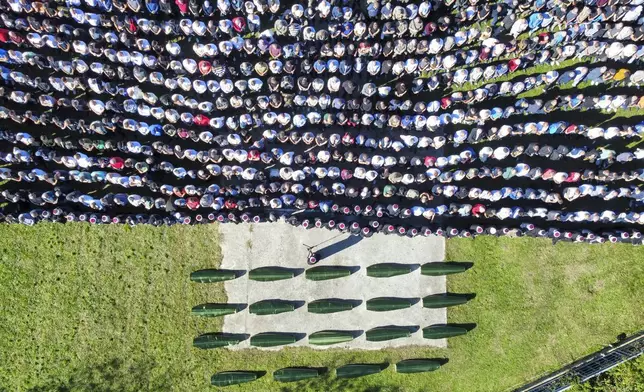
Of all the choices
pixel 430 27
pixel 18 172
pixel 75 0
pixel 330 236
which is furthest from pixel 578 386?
pixel 75 0

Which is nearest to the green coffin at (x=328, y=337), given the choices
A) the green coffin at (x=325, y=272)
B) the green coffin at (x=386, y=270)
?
the green coffin at (x=325, y=272)

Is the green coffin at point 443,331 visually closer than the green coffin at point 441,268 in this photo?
No

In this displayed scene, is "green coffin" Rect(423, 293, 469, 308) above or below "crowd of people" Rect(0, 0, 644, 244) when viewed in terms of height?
below

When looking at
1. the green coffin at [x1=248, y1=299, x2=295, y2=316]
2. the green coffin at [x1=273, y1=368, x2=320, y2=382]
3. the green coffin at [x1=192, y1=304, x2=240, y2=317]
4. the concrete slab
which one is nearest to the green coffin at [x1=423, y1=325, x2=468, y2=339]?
the concrete slab

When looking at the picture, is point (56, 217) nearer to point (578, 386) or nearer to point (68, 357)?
point (68, 357)

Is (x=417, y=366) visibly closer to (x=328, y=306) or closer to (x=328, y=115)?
(x=328, y=306)

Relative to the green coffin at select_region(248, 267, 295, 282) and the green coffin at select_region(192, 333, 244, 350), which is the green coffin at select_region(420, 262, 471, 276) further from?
the green coffin at select_region(192, 333, 244, 350)

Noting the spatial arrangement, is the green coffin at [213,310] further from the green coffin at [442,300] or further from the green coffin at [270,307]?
the green coffin at [442,300]
